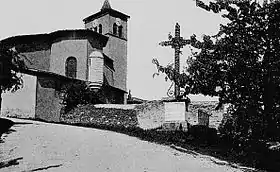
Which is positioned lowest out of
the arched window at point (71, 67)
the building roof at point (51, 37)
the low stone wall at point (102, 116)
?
the low stone wall at point (102, 116)

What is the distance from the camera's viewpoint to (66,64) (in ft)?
143

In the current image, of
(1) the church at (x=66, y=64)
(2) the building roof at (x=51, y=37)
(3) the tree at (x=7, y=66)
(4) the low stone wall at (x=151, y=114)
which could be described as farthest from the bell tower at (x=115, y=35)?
(3) the tree at (x=7, y=66)

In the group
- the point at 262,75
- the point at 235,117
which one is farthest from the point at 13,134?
the point at 262,75

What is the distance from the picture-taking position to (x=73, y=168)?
1247 centimetres

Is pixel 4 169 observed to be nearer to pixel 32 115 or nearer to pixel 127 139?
pixel 127 139

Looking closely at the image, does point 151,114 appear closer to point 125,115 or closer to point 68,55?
point 125,115

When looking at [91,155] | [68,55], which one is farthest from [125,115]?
[68,55]

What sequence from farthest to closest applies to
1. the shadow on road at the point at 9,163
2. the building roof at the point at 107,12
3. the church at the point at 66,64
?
the building roof at the point at 107,12, the church at the point at 66,64, the shadow on road at the point at 9,163

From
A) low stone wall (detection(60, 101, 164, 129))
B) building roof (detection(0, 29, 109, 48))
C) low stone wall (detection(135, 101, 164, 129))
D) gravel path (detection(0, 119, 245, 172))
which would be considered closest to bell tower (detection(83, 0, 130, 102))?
building roof (detection(0, 29, 109, 48))

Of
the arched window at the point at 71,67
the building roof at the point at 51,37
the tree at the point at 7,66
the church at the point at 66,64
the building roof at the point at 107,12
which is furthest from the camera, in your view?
the building roof at the point at 107,12

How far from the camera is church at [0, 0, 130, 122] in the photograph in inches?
1396

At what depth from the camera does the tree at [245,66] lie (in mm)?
14398

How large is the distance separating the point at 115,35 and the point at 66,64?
10.2 m

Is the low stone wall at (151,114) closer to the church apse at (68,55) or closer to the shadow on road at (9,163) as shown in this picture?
the church apse at (68,55)
